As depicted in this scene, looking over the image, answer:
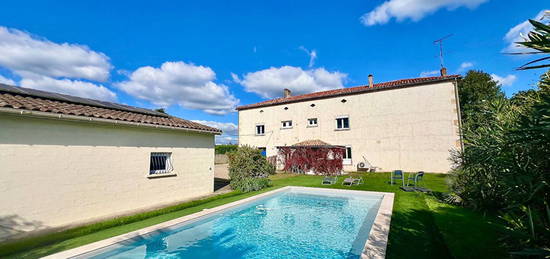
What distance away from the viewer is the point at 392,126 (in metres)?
20.8

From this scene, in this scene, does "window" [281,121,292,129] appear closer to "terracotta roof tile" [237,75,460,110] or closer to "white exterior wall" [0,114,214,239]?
"terracotta roof tile" [237,75,460,110]

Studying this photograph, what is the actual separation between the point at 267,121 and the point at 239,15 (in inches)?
586

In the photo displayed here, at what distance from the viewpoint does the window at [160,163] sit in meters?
9.92

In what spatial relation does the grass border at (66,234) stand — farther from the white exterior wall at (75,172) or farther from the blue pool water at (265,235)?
the blue pool water at (265,235)

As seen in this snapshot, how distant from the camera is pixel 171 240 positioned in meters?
6.32

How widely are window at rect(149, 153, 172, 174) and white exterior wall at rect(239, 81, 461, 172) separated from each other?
17167 mm

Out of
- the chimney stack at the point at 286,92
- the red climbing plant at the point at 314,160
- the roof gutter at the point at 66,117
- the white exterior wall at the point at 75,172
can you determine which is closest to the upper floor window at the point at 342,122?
the red climbing plant at the point at 314,160

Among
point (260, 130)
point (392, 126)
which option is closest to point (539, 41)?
point (392, 126)

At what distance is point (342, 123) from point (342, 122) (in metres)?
0.11

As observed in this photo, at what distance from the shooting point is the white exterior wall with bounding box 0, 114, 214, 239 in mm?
6086

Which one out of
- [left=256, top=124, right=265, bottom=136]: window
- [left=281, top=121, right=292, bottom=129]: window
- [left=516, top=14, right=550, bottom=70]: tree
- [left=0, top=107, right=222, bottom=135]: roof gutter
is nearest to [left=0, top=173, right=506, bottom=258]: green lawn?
[left=516, top=14, right=550, bottom=70]: tree

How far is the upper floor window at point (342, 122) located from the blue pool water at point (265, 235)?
537 inches

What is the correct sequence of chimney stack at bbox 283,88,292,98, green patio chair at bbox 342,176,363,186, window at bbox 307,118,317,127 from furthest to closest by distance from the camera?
chimney stack at bbox 283,88,292,98 < window at bbox 307,118,317,127 < green patio chair at bbox 342,176,363,186

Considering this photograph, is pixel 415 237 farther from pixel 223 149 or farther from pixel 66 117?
pixel 223 149
